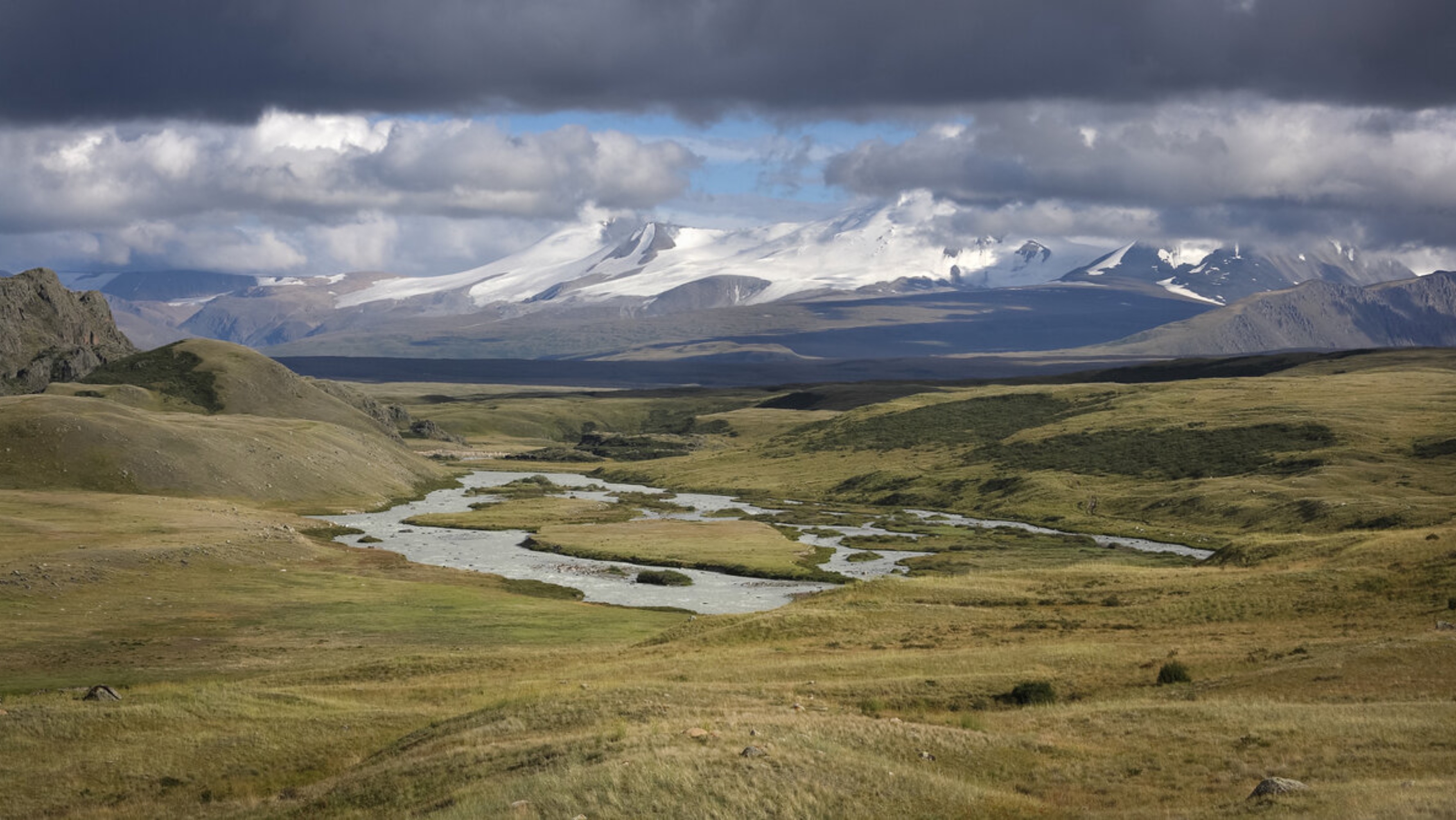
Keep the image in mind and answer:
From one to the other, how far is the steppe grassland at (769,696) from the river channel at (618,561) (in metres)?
11.4

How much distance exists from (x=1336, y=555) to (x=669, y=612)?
141 ft

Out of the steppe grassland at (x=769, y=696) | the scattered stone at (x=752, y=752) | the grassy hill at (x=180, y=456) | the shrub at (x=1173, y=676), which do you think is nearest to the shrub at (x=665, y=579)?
the steppe grassland at (x=769, y=696)

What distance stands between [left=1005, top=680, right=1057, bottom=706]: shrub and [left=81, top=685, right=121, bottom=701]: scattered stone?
29.7 meters

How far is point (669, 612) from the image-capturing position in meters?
87.4

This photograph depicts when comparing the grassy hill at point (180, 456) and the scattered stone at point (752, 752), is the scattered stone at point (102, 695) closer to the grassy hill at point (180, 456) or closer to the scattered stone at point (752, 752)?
the scattered stone at point (752, 752)

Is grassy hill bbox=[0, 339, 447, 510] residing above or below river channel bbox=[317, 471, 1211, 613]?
above

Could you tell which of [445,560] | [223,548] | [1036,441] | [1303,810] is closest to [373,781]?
[1303,810]

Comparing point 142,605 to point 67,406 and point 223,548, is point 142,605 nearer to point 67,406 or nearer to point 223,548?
point 223,548

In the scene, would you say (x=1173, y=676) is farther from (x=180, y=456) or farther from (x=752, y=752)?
(x=180, y=456)

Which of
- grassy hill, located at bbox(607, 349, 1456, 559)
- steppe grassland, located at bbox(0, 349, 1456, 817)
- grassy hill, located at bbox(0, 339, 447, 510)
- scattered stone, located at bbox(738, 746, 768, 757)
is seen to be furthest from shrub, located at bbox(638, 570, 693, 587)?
scattered stone, located at bbox(738, 746, 768, 757)

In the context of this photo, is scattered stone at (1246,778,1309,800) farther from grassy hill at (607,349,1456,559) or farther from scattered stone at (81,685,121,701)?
grassy hill at (607,349,1456,559)

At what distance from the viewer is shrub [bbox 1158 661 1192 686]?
4122cm

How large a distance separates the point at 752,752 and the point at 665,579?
77027mm

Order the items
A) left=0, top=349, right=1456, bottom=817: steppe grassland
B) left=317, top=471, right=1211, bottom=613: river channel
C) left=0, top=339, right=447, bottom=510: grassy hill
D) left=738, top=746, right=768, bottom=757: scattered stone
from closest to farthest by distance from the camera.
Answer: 1. left=0, top=349, right=1456, bottom=817: steppe grassland
2. left=738, top=746, right=768, bottom=757: scattered stone
3. left=317, top=471, right=1211, bottom=613: river channel
4. left=0, top=339, right=447, bottom=510: grassy hill
